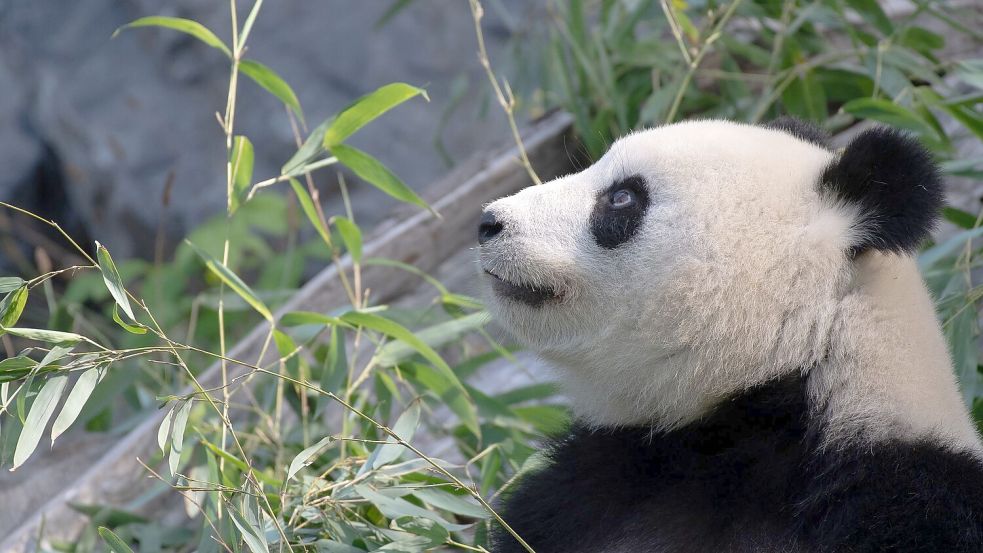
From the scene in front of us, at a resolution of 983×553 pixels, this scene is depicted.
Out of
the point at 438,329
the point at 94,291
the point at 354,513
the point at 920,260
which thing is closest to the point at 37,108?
the point at 94,291

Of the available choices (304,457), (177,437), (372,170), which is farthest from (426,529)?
(372,170)

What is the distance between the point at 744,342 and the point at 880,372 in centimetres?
22

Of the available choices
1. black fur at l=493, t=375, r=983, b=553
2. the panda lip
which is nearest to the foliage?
black fur at l=493, t=375, r=983, b=553

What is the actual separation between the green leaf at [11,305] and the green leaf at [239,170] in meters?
0.67

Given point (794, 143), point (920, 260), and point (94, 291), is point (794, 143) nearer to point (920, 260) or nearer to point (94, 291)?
point (920, 260)

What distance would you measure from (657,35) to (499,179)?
32.7 inches

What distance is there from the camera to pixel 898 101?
2977 millimetres

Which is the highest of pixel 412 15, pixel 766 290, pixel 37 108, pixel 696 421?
pixel 766 290

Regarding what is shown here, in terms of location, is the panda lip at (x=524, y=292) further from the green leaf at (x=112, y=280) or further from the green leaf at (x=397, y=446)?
the green leaf at (x=112, y=280)

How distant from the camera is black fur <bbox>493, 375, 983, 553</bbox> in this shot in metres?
1.51

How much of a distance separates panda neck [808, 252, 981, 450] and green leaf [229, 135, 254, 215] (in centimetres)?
135

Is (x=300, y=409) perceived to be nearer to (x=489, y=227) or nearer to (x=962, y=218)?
(x=489, y=227)

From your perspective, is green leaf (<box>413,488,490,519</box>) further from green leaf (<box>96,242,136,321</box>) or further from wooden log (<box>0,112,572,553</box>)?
wooden log (<box>0,112,572,553</box>)

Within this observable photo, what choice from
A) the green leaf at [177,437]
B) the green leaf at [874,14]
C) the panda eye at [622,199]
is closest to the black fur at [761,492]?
the panda eye at [622,199]
